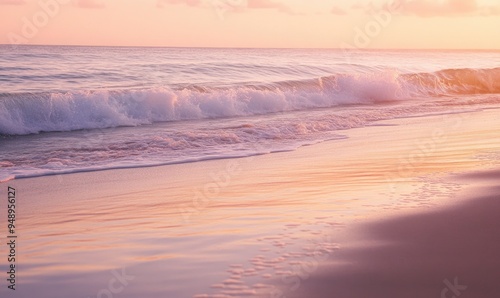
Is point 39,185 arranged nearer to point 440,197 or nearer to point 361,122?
point 440,197

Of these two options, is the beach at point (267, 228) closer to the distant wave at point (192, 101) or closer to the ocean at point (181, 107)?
the ocean at point (181, 107)

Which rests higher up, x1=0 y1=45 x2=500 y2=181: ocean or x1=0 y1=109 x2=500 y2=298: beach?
x1=0 y1=45 x2=500 y2=181: ocean

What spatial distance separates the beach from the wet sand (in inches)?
0.6

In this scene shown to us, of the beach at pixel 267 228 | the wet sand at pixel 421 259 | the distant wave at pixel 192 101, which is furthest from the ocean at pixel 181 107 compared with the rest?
the wet sand at pixel 421 259

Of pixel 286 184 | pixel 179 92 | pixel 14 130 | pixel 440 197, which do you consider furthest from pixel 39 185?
pixel 179 92

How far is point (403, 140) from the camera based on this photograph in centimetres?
1258

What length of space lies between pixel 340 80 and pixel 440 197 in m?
20.7

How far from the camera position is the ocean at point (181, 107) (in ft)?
39.2

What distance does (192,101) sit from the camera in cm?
2109

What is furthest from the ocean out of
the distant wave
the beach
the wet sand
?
the wet sand

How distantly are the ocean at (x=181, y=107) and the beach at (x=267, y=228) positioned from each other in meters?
1.93

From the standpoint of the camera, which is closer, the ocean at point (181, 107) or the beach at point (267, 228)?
the beach at point (267, 228)

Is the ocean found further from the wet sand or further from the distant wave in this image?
the wet sand

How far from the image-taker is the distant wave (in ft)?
57.6
